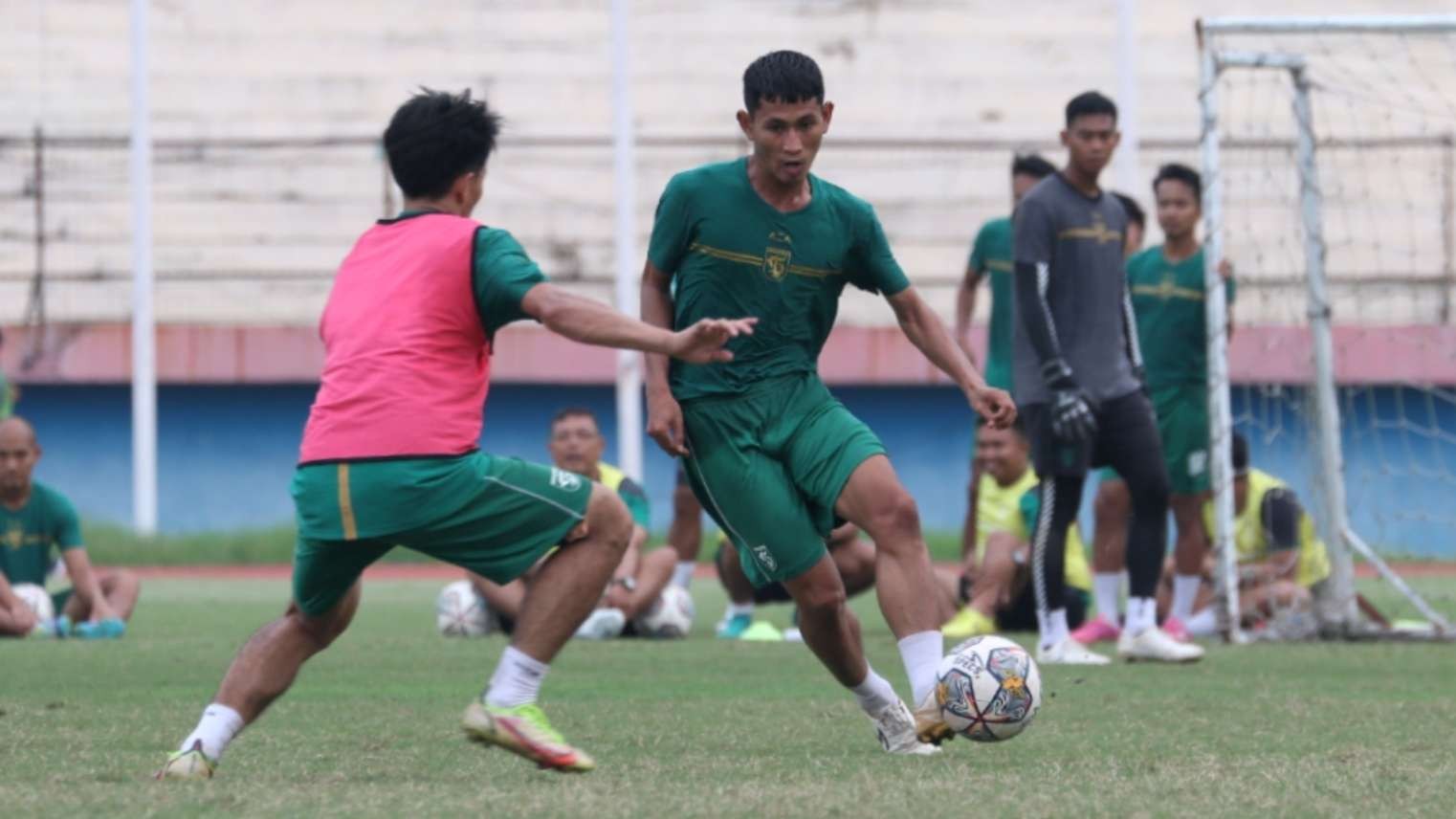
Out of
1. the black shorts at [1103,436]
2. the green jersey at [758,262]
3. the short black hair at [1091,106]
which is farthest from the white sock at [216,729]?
the short black hair at [1091,106]

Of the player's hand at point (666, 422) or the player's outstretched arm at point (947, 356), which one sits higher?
the player's outstretched arm at point (947, 356)

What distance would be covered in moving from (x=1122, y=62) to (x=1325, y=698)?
535 inches

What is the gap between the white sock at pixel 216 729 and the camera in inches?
212

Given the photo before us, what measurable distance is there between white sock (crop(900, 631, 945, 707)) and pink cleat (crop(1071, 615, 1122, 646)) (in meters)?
4.73

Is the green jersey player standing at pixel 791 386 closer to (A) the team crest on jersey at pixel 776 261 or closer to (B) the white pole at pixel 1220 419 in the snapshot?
(A) the team crest on jersey at pixel 776 261

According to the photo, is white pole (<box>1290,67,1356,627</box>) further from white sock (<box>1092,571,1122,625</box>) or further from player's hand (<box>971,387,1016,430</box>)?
player's hand (<box>971,387,1016,430</box>)

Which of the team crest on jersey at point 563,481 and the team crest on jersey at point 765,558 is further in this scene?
the team crest on jersey at point 765,558

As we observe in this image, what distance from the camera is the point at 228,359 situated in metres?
22.3

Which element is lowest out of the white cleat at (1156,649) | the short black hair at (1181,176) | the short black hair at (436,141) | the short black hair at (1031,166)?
the white cleat at (1156,649)

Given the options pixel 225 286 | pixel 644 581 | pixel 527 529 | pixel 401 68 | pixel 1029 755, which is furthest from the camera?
pixel 401 68

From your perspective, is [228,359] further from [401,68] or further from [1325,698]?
[1325,698]

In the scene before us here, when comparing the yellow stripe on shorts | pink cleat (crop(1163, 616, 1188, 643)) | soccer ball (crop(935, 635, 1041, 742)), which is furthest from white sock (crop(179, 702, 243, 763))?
pink cleat (crop(1163, 616, 1188, 643))

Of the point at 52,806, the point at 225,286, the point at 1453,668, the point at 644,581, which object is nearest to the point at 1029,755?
the point at 52,806

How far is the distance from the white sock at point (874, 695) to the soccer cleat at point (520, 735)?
3.84ft
